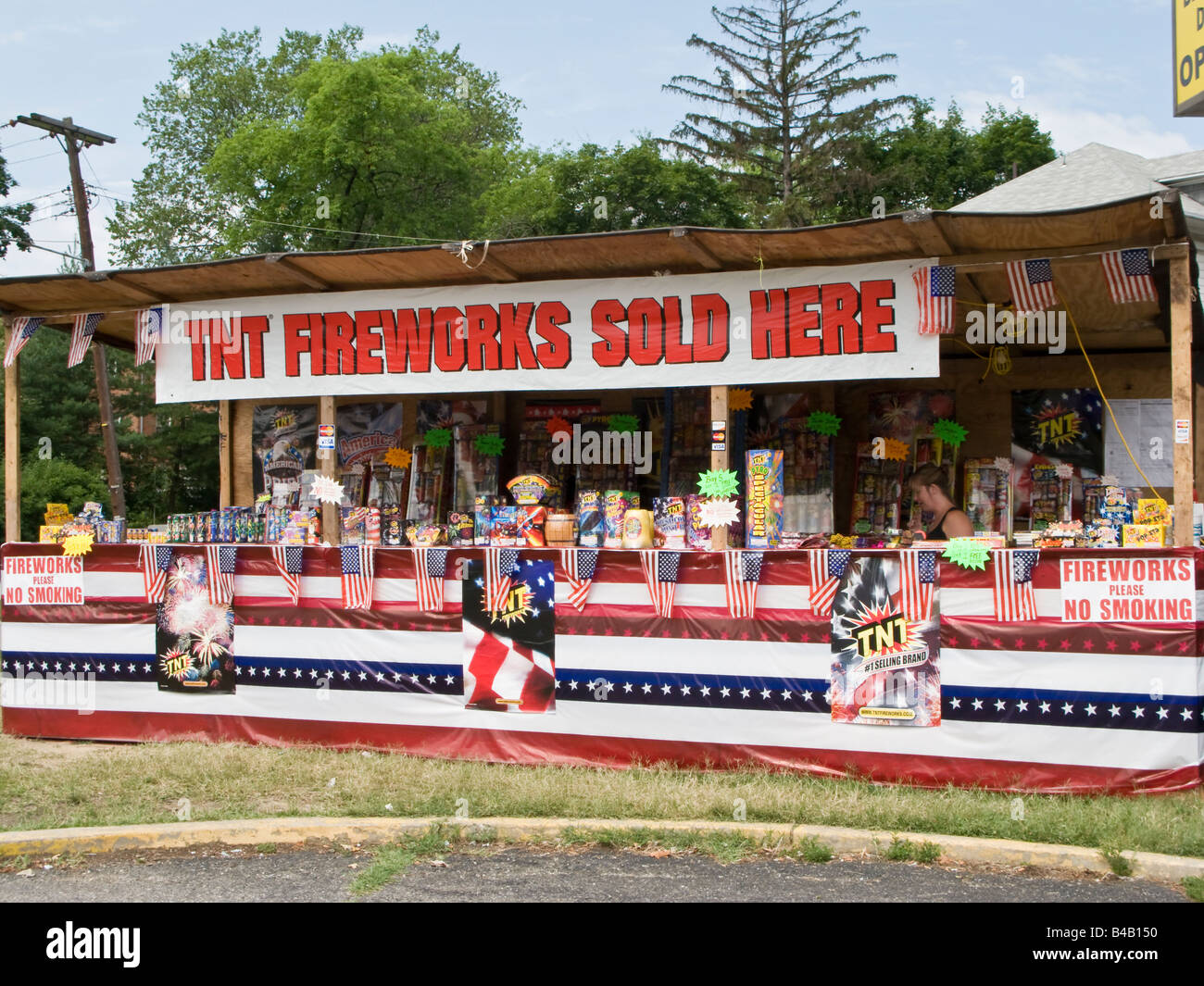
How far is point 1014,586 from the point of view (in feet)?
23.6

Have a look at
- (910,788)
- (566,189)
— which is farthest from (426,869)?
(566,189)

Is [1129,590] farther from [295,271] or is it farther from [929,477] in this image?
[295,271]

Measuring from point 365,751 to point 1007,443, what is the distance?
628 centimetres

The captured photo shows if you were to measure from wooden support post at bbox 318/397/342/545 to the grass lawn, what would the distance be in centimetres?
182

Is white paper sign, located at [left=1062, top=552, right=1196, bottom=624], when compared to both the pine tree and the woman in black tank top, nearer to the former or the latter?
the woman in black tank top

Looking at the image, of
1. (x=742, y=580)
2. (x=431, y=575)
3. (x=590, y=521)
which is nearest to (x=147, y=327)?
(x=431, y=575)

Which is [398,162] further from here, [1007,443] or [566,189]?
[1007,443]

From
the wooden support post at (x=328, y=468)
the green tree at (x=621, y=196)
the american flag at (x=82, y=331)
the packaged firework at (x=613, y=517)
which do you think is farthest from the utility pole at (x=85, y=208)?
the packaged firework at (x=613, y=517)

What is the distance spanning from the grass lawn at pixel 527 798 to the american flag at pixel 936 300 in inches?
119

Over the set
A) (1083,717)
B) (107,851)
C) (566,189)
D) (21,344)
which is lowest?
(107,851)

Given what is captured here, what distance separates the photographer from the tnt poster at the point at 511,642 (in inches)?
323

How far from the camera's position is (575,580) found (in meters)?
8.19

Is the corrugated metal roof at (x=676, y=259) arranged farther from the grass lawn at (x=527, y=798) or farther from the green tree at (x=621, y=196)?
the green tree at (x=621, y=196)

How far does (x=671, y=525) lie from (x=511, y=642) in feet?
4.66
